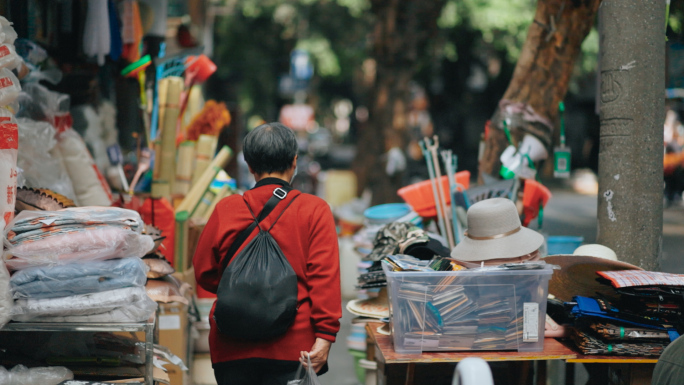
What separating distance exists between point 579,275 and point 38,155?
3.18m

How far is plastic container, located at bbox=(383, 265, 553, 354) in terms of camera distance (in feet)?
9.53

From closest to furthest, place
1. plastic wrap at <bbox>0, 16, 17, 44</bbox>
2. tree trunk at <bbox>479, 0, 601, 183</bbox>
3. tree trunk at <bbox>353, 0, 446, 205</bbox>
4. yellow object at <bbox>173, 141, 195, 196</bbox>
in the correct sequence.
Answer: plastic wrap at <bbox>0, 16, 17, 44</bbox> < tree trunk at <bbox>479, 0, 601, 183</bbox> < yellow object at <bbox>173, 141, 195, 196</bbox> < tree trunk at <bbox>353, 0, 446, 205</bbox>

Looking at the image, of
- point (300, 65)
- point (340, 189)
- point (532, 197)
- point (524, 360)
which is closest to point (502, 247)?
point (524, 360)

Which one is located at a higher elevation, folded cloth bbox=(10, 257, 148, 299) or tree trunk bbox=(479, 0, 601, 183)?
tree trunk bbox=(479, 0, 601, 183)

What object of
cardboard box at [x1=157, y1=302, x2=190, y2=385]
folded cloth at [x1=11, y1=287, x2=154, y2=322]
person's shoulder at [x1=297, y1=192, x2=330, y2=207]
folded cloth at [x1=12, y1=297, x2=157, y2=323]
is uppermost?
person's shoulder at [x1=297, y1=192, x2=330, y2=207]

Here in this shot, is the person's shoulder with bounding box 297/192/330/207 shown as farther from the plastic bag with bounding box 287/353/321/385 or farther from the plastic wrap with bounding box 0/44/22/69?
the plastic wrap with bounding box 0/44/22/69

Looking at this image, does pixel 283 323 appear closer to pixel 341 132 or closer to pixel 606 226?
pixel 606 226

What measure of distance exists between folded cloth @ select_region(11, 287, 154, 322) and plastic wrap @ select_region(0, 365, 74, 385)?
254mm

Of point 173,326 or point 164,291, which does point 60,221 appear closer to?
point 164,291

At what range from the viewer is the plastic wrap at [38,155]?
401 centimetres

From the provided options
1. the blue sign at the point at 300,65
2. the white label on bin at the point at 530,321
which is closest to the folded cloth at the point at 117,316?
the white label on bin at the point at 530,321

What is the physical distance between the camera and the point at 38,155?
4.11 meters

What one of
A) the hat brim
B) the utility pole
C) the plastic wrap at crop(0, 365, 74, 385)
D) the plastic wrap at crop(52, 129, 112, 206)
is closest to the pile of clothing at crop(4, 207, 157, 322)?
the plastic wrap at crop(0, 365, 74, 385)

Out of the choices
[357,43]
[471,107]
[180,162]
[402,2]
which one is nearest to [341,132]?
[471,107]
